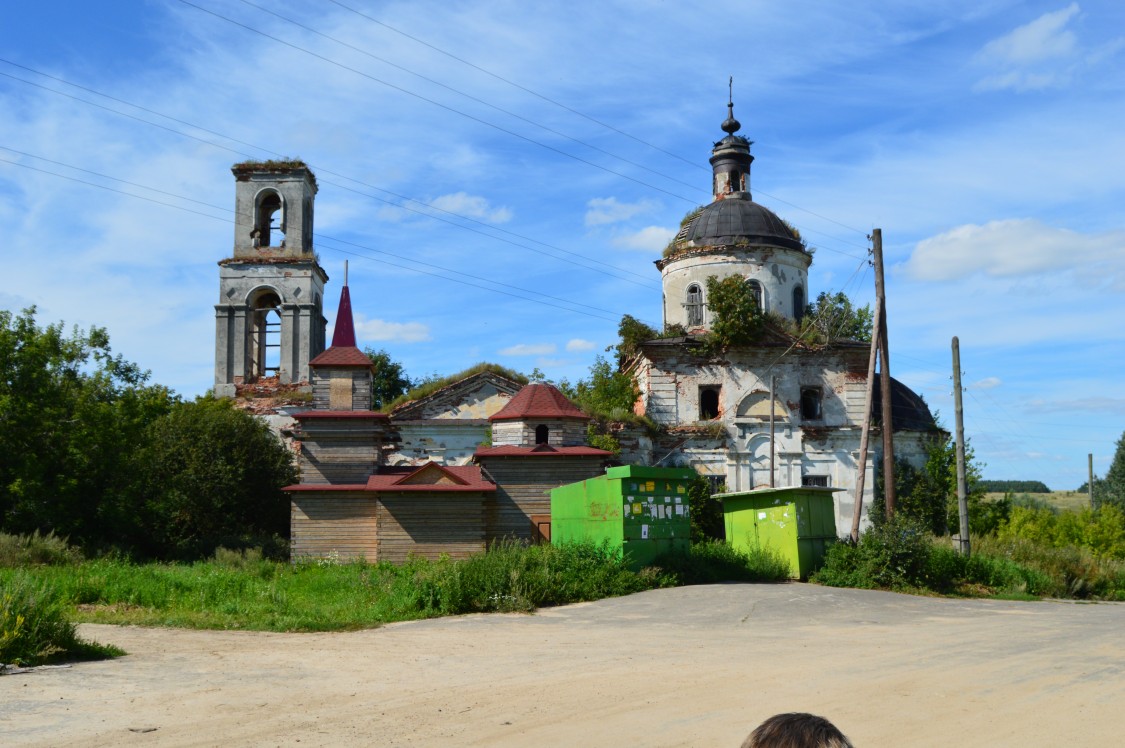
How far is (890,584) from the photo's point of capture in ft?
70.2

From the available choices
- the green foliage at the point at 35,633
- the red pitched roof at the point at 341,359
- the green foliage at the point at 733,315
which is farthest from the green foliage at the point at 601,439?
the green foliage at the point at 35,633

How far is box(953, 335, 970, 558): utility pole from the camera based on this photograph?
25000 mm

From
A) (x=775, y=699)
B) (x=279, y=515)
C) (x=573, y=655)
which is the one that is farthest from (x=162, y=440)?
(x=775, y=699)

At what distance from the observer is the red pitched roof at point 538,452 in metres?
29.3

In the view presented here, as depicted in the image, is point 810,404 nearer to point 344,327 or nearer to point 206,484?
point 344,327

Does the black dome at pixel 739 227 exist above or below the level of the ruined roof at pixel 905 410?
above

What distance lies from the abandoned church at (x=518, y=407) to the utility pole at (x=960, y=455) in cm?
925

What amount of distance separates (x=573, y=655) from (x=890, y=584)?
35.7 feet

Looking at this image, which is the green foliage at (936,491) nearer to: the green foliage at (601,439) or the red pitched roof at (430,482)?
the green foliage at (601,439)

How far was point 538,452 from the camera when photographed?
29438mm

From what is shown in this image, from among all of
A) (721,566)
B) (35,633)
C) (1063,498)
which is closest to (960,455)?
(721,566)

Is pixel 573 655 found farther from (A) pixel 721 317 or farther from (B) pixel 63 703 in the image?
(A) pixel 721 317

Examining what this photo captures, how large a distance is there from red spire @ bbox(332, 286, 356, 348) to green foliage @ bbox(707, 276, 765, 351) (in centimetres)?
1273

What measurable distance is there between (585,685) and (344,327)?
949 inches
